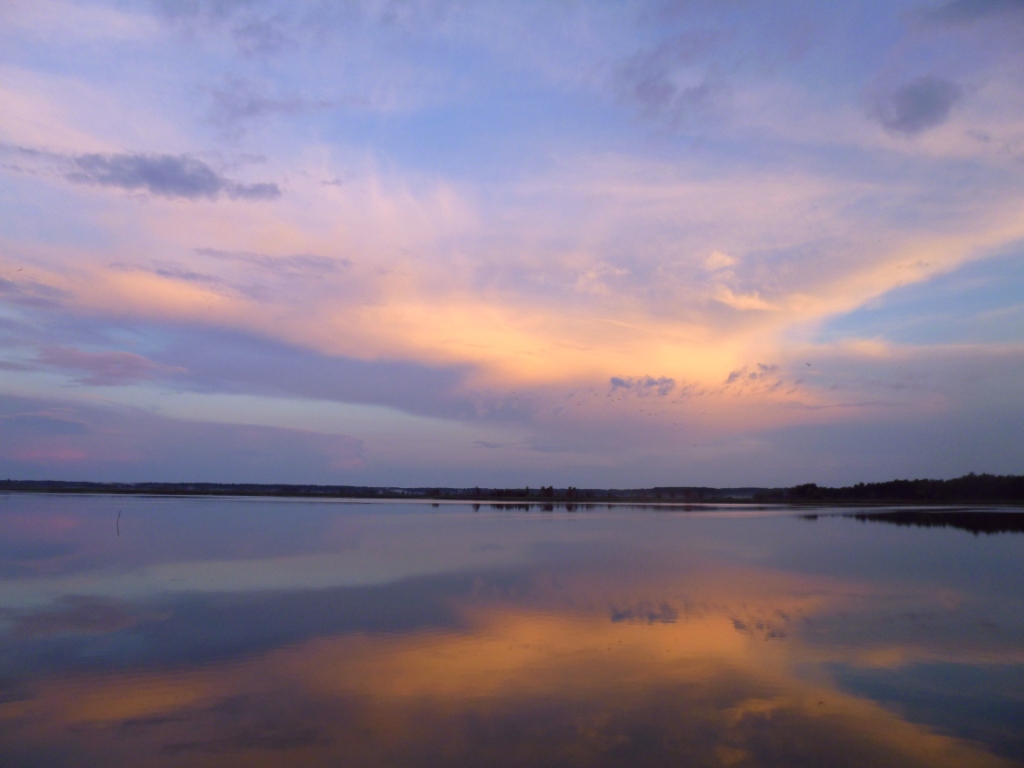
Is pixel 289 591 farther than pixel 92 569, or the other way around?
pixel 92 569

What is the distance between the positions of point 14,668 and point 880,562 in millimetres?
23843

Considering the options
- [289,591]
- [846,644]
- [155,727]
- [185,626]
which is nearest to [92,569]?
[289,591]

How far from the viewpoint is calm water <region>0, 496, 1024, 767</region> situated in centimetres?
814

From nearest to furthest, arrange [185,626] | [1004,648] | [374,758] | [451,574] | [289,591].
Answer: [374,758] < [1004,648] < [185,626] < [289,591] < [451,574]

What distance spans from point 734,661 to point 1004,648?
509 centimetres

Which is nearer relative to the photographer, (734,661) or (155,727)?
(155,727)

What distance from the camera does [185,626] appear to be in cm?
1366

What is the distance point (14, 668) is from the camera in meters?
10.9

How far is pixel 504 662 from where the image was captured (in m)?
11.4

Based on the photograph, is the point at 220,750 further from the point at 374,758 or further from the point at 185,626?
the point at 185,626

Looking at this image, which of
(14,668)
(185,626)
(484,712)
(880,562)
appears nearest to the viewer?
(484,712)

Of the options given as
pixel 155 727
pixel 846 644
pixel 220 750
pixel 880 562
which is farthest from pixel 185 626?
pixel 880 562

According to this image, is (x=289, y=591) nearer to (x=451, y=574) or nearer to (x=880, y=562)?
(x=451, y=574)

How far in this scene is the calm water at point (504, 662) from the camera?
8141mm
